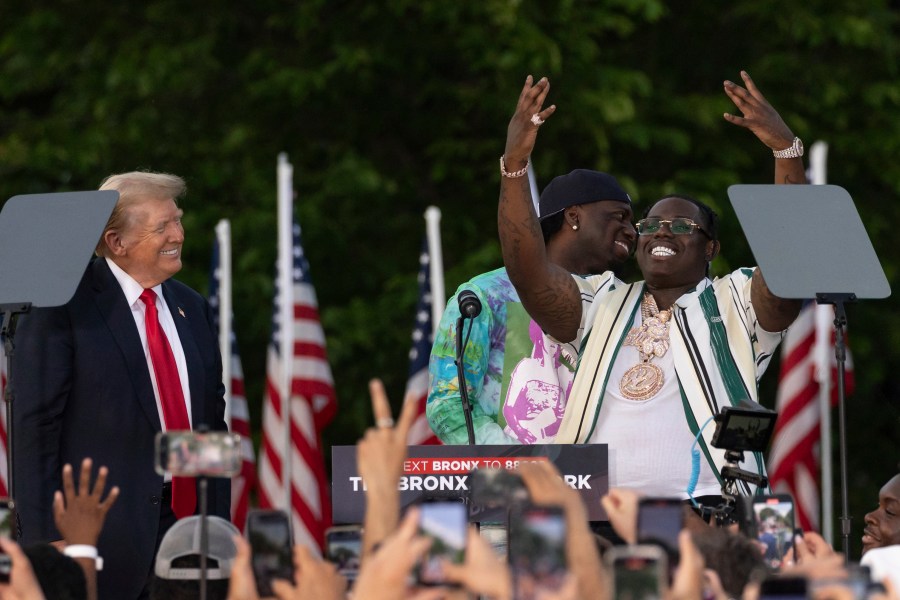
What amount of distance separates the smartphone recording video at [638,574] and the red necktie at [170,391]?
9.10ft

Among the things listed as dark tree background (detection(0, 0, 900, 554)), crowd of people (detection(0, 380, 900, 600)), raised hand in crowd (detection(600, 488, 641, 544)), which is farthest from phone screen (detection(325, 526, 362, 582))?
dark tree background (detection(0, 0, 900, 554))

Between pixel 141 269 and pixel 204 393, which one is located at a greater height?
pixel 141 269

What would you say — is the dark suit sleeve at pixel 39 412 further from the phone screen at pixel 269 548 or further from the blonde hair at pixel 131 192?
the phone screen at pixel 269 548

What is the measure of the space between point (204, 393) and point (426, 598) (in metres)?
2.68

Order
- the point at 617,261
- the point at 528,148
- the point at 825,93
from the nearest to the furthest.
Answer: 1. the point at 528,148
2. the point at 617,261
3. the point at 825,93

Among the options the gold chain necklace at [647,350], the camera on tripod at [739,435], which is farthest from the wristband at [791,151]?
the camera on tripod at [739,435]

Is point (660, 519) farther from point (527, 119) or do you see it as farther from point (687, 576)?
point (527, 119)

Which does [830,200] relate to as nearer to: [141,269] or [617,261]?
[617,261]

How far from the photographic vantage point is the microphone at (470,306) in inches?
221

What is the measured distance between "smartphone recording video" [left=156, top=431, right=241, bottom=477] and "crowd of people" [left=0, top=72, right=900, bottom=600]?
0.38 meters

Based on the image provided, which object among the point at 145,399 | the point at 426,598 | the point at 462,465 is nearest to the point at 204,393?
the point at 145,399

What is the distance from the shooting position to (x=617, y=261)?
6.41 metres

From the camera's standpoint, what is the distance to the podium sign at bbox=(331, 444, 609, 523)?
4.77m

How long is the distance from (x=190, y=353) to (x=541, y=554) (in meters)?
2.97
